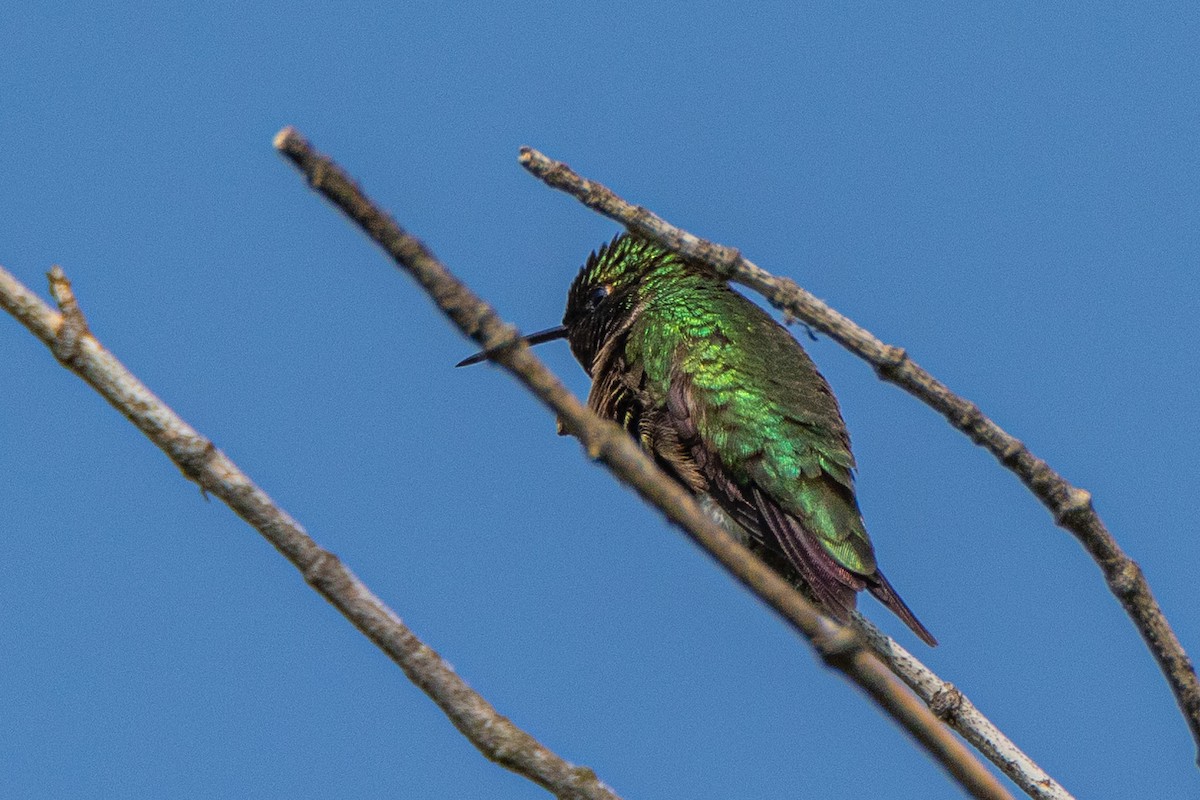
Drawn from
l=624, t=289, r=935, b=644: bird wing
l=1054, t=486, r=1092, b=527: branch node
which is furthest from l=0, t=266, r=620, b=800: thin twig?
l=624, t=289, r=935, b=644: bird wing

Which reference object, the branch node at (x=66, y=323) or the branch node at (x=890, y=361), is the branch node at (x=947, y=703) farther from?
Answer: the branch node at (x=66, y=323)

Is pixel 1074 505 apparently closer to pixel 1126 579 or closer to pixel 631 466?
pixel 1126 579

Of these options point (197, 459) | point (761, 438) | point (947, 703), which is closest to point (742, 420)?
point (761, 438)

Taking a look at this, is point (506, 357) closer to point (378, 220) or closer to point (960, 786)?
point (378, 220)

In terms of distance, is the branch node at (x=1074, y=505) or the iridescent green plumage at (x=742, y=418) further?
the iridescent green plumage at (x=742, y=418)

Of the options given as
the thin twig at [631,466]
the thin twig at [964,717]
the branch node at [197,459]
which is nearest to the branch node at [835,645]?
the thin twig at [631,466]

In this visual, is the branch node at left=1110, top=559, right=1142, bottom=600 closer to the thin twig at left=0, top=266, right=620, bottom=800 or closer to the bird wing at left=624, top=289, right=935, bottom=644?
the thin twig at left=0, top=266, right=620, bottom=800

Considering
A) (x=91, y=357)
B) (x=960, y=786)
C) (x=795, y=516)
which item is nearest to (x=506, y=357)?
(x=960, y=786)
